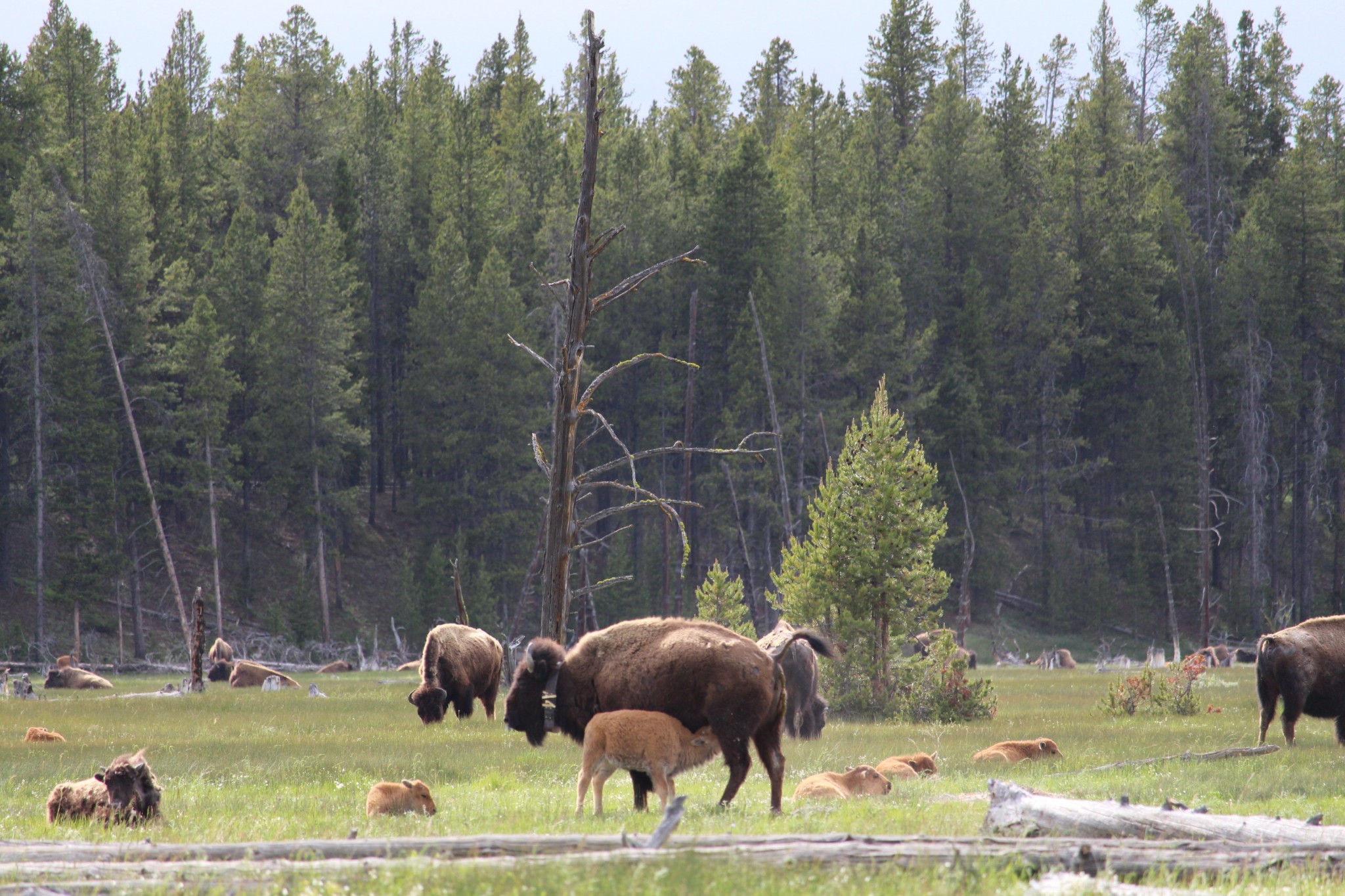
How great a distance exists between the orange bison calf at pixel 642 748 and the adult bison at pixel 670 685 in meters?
0.30

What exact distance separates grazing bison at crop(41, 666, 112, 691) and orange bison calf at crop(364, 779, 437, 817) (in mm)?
25492

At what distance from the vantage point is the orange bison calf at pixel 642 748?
10.2 meters

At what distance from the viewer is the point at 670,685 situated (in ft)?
35.7

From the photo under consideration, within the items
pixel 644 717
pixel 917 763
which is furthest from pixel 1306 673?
pixel 644 717

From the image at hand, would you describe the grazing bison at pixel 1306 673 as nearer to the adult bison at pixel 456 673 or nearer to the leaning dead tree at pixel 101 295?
the adult bison at pixel 456 673

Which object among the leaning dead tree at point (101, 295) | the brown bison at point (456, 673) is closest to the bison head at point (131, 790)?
the brown bison at point (456, 673)

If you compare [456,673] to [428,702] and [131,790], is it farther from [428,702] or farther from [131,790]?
[131,790]

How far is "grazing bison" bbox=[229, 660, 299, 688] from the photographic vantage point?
34.8 metres

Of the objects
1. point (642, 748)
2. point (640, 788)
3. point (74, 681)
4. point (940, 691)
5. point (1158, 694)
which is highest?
point (642, 748)

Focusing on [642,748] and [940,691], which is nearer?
[642,748]

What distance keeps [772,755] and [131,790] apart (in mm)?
5679

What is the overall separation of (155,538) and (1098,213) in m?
54.7

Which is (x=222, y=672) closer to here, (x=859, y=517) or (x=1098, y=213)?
(x=859, y=517)

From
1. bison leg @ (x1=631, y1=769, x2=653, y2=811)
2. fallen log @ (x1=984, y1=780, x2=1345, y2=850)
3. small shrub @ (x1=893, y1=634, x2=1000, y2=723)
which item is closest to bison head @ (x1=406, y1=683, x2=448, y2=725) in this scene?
small shrub @ (x1=893, y1=634, x2=1000, y2=723)
